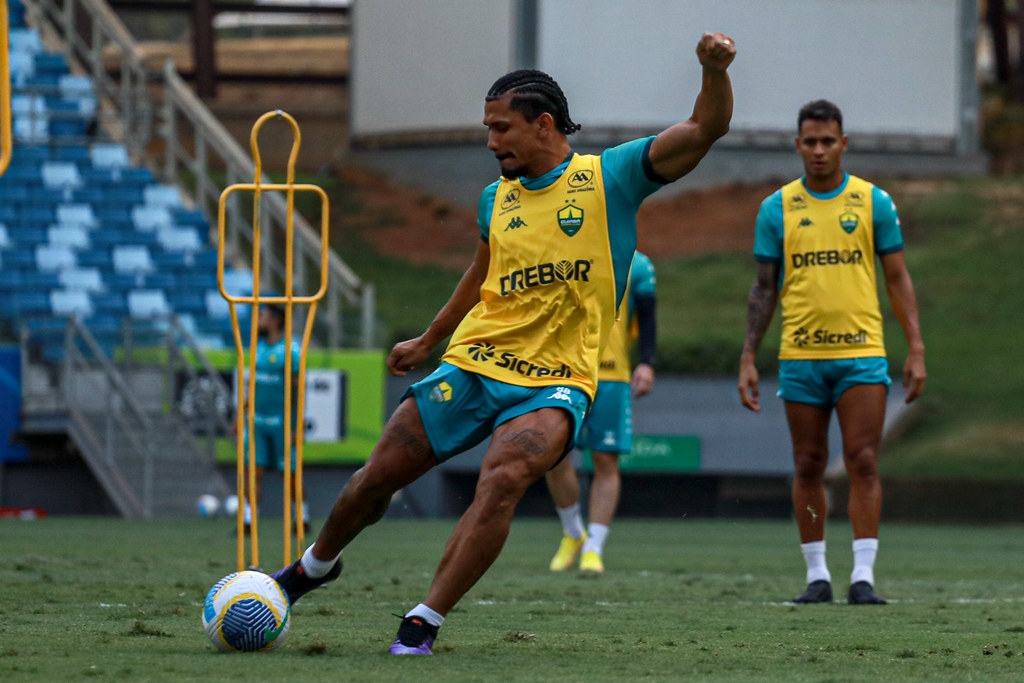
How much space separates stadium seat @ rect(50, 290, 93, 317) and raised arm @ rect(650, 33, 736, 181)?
54.4 feet

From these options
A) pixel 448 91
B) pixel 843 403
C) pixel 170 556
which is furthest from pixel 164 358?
pixel 448 91

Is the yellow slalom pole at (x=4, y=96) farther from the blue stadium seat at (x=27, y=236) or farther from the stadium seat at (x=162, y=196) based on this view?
the stadium seat at (x=162, y=196)

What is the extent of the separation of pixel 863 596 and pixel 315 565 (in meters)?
3.23

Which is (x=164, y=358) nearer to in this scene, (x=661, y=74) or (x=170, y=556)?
(x=170, y=556)

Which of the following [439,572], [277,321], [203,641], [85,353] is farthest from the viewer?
[85,353]

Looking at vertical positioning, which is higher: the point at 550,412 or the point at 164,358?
the point at 550,412

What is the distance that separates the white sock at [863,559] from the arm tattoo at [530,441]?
3.17 metres

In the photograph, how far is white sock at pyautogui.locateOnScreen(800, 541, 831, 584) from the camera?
8242 millimetres

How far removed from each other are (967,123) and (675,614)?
28.9 meters

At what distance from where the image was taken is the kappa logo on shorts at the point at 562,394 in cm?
554

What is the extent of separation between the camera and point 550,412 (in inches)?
216

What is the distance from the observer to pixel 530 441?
5.41 metres

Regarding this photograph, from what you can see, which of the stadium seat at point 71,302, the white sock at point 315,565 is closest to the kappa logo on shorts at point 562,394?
Answer: the white sock at point 315,565

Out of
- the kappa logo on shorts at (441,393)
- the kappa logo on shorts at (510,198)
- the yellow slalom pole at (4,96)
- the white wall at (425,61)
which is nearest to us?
the kappa logo on shorts at (441,393)
